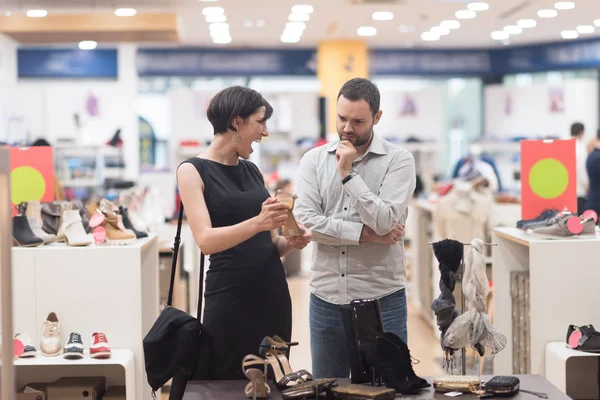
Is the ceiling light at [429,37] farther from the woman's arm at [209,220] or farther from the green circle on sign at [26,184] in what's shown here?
the woman's arm at [209,220]

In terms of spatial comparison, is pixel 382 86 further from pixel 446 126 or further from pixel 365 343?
pixel 365 343

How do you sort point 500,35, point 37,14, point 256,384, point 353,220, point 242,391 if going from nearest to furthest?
1. point 256,384
2. point 242,391
3. point 353,220
4. point 37,14
5. point 500,35

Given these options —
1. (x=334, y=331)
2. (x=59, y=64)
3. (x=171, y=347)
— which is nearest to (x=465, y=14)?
(x=59, y=64)

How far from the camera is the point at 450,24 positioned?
12883 mm

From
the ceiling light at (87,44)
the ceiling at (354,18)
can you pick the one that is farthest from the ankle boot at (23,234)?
the ceiling light at (87,44)

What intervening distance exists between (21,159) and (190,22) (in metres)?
8.48

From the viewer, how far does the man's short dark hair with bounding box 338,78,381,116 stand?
110 inches

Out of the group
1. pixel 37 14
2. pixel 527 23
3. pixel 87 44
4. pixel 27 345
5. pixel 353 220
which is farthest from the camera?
pixel 527 23

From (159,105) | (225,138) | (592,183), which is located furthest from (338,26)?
(225,138)

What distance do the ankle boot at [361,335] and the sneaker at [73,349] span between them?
5.09 feet

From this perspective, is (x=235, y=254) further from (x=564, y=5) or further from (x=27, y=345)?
(x=564, y=5)

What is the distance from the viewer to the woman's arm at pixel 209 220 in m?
2.47

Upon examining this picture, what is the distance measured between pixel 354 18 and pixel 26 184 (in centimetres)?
848

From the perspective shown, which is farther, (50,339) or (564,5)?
(564,5)
